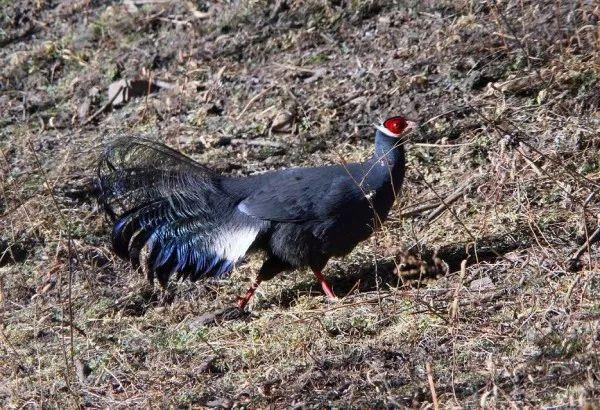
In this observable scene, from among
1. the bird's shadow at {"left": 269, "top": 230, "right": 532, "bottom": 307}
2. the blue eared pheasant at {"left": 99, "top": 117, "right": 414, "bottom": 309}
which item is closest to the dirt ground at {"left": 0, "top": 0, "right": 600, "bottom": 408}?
the bird's shadow at {"left": 269, "top": 230, "right": 532, "bottom": 307}

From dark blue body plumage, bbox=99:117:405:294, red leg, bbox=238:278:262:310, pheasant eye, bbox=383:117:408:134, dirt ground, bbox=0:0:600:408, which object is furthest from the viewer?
pheasant eye, bbox=383:117:408:134

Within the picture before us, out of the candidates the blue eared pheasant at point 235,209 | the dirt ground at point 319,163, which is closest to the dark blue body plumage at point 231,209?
the blue eared pheasant at point 235,209

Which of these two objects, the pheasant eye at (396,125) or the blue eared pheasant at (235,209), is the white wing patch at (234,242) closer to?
the blue eared pheasant at (235,209)

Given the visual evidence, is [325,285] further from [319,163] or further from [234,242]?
[319,163]

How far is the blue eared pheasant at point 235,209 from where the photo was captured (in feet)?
20.1

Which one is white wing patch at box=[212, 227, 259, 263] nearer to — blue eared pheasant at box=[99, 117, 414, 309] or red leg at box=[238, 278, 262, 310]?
blue eared pheasant at box=[99, 117, 414, 309]

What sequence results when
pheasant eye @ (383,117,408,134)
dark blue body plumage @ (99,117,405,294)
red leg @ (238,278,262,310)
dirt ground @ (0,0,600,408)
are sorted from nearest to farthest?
dirt ground @ (0,0,600,408) → dark blue body plumage @ (99,117,405,294) → red leg @ (238,278,262,310) → pheasant eye @ (383,117,408,134)

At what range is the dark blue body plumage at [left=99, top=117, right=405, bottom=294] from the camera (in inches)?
241

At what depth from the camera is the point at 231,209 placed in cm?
634

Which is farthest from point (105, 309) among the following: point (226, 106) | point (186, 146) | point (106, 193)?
point (226, 106)

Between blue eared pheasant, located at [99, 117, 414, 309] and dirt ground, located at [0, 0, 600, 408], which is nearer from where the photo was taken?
dirt ground, located at [0, 0, 600, 408]

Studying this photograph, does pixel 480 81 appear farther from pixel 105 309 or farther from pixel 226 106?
pixel 105 309

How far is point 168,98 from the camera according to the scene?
29.1 feet

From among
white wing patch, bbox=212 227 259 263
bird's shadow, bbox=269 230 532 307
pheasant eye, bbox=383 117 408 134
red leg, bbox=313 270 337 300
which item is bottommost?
bird's shadow, bbox=269 230 532 307
